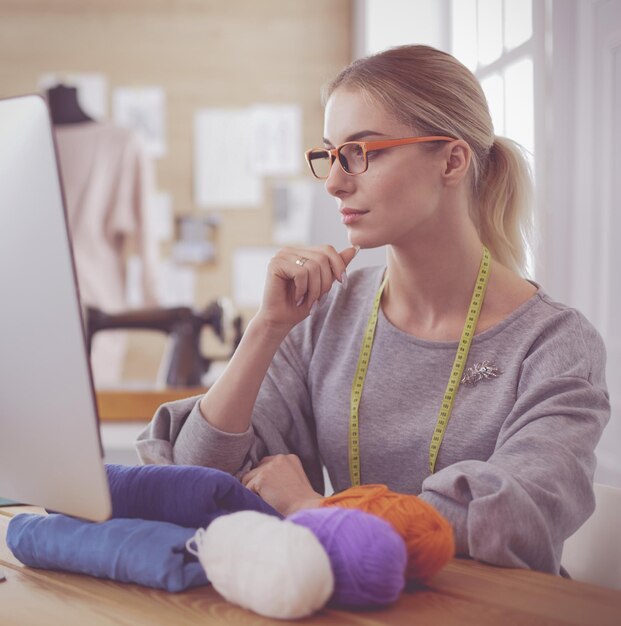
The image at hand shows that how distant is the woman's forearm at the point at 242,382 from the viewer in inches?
50.9

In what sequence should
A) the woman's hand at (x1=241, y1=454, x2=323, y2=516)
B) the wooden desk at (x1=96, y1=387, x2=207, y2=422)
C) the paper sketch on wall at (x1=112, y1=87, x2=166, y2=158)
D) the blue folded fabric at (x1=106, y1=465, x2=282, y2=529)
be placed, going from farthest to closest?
1. the paper sketch on wall at (x1=112, y1=87, x2=166, y2=158)
2. the wooden desk at (x1=96, y1=387, x2=207, y2=422)
3. the woman's hand at (x1=241, y1=454, x2=323, y2=516)
4. the blue folded fabric at (x1=106, y1=465, x2=282, y2=529)

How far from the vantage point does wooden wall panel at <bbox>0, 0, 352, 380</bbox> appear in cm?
452

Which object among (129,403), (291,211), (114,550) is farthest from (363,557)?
(291,211)

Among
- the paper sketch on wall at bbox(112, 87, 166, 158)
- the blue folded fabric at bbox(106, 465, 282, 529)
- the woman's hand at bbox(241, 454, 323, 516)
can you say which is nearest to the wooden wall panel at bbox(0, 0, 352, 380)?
the paper sketch on wall at bbox(112, 87, 166, 158)

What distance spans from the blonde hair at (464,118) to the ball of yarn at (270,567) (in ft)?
2.60

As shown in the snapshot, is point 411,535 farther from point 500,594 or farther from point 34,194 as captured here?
point 34,194

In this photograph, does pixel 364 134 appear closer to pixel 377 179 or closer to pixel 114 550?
pixel 377 179

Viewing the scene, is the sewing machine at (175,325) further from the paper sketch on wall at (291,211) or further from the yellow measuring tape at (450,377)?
the paper sketch on wall at (291,211)

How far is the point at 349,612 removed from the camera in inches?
30.2

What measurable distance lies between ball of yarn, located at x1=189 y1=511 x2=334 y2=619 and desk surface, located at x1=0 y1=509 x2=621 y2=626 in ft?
0.07

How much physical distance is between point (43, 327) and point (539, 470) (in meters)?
0.62

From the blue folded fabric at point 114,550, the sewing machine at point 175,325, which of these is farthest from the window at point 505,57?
the blue folded fabric at point 114,550

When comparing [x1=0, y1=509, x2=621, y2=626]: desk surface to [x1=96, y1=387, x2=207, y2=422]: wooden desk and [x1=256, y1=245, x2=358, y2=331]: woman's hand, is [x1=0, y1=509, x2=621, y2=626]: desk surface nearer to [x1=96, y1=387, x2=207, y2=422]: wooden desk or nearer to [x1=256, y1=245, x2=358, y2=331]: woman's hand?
[x1=256, y1=245, x2=358, y2=331]: woman's hand

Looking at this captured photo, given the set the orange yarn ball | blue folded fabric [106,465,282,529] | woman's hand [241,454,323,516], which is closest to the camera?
the orange yarn ball
